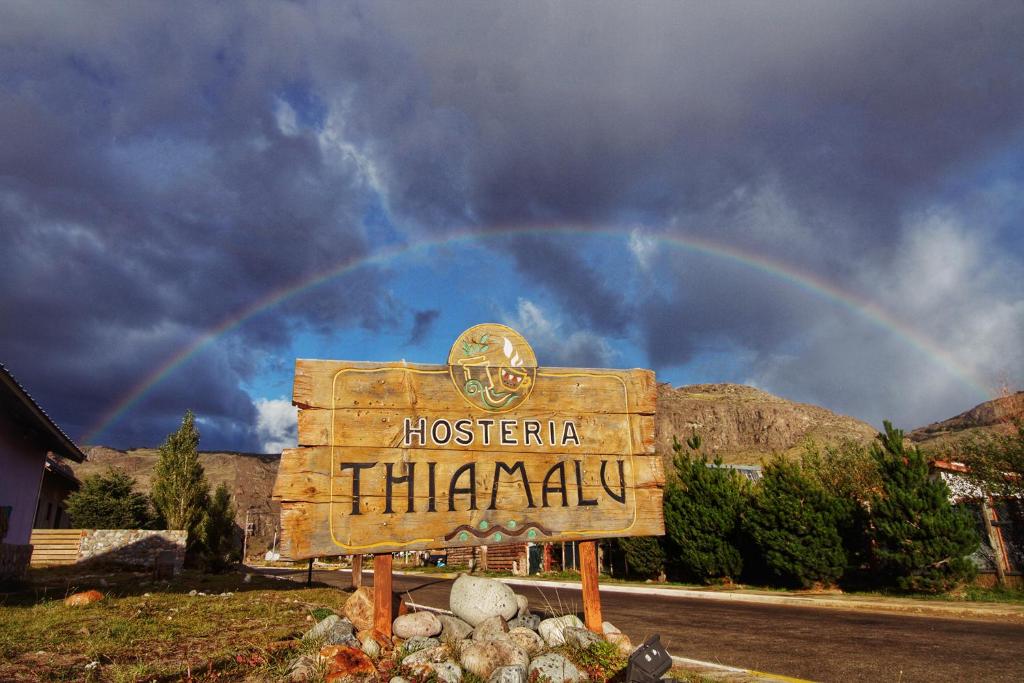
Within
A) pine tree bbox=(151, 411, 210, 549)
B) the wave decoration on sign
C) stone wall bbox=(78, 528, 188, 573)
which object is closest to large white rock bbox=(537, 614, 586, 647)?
the wave decoration on sign

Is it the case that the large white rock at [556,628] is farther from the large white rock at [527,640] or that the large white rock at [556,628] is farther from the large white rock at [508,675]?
the large white rock at [508,675]

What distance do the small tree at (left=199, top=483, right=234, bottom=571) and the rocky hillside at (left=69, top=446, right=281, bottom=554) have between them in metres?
77.7

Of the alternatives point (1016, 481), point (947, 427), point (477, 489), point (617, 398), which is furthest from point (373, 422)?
point (947, 427)

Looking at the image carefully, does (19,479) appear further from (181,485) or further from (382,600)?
(382,600)

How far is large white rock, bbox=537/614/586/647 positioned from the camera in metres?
6.18

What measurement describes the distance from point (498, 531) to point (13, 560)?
13.3 metres

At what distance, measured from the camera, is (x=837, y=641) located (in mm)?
8164

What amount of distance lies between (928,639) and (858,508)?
33.6 feet

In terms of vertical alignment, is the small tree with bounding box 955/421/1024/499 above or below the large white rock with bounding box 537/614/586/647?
above

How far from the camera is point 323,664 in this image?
16.7ft

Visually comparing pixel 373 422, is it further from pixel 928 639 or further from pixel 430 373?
pixel 928 639

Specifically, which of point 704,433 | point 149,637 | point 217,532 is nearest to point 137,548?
point 217,532

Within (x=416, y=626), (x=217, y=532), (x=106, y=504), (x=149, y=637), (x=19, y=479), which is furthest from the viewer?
(x=106, y=504)

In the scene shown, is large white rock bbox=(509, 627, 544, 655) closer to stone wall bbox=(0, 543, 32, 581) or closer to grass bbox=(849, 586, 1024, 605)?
grass bbox=(849, 586, 1024, 605)
